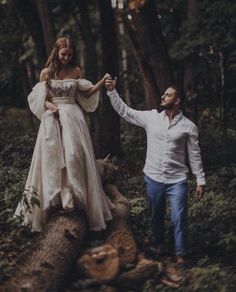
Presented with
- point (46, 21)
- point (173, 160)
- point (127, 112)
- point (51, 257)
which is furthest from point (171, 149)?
point (46, 21)

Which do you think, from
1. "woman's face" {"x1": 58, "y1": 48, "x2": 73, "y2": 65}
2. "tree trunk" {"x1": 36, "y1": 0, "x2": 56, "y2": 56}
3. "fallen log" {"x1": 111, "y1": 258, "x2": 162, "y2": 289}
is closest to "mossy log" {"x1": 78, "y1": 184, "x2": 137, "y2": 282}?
"fallen log" {"x1": 111, "y1": 258, "x2": 162, "y2": 289}

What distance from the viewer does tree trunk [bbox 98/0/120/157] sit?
633 inches

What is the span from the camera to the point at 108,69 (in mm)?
16062

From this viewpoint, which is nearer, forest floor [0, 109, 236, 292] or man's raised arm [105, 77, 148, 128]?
forest floor [0, 109, 236, 292]

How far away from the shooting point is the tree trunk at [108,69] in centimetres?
1608

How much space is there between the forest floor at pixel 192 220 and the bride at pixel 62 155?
19.5 inches

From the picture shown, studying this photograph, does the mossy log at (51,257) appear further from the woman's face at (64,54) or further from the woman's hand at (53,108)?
the woman's face at (64,54)

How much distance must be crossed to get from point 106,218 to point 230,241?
1.69 metres

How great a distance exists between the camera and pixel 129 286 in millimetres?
8219

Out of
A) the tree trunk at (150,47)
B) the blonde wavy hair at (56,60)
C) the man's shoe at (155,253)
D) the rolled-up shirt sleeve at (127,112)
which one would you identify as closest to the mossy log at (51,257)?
the man's shoe at (155,253)

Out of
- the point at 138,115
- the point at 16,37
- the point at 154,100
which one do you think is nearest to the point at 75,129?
the point at 138,115

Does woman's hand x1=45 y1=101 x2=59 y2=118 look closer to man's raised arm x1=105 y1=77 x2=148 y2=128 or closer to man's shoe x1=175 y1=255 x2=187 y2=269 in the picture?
man's raised arm x1=105 y1=77 x2=148 y2=128

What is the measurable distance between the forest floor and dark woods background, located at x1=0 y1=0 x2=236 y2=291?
2 centimetres

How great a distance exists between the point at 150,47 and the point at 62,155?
3.94 metres
